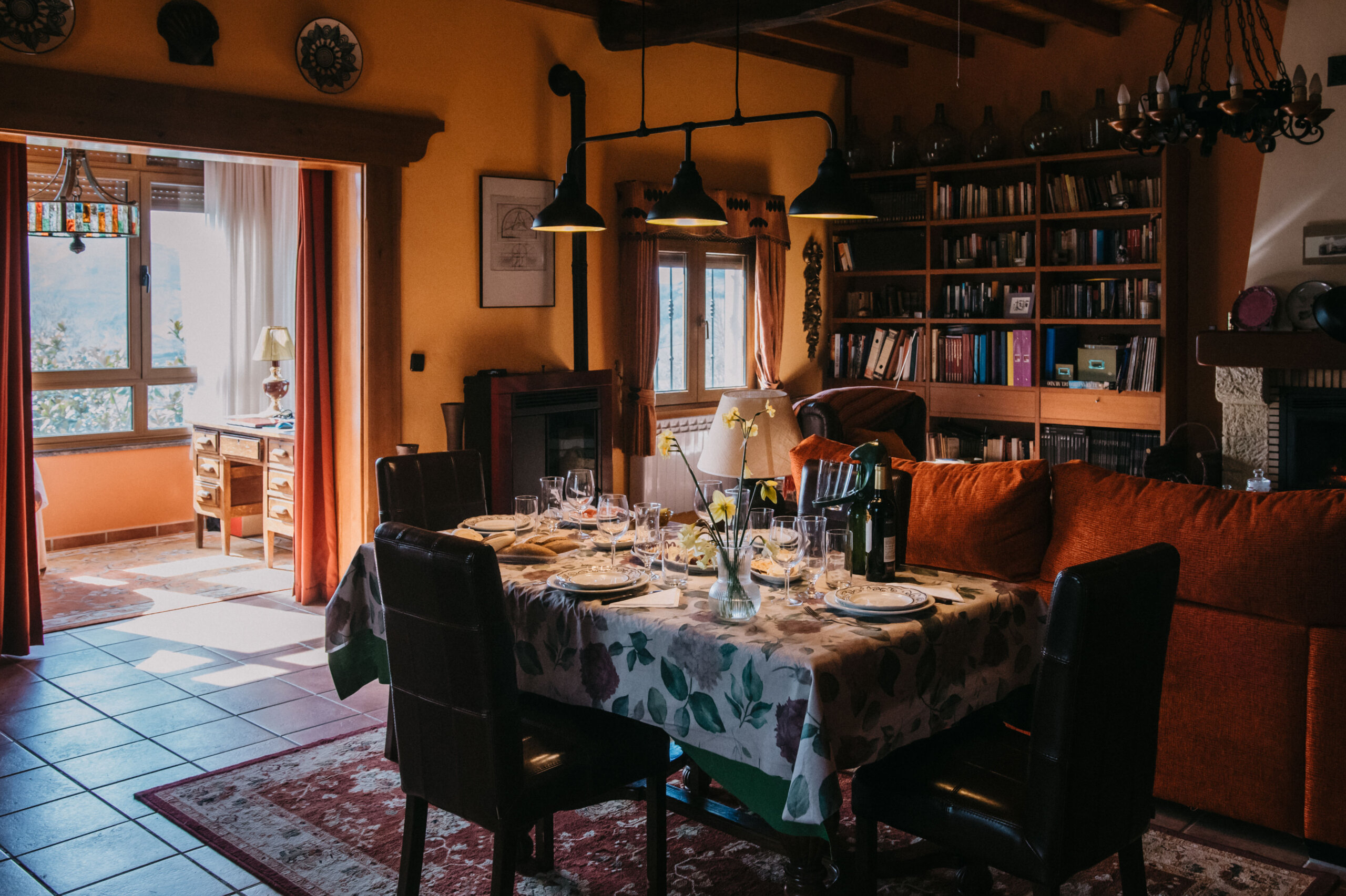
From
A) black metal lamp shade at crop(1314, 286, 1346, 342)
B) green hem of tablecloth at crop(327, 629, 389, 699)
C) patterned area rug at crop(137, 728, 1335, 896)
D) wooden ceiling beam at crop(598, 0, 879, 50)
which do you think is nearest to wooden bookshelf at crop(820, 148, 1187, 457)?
black metal lamp shade at crop(1314, 286, 1346, 342)

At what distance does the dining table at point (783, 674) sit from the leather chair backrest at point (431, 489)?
806mm

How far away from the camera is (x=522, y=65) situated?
6082mm

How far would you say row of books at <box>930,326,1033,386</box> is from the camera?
7312mm

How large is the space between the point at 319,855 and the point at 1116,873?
6.66 feet

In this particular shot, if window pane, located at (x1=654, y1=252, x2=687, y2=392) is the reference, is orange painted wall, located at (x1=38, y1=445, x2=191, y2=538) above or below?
below

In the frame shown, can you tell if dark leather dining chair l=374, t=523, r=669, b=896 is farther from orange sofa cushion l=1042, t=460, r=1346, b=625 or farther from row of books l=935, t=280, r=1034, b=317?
Result: row of books l=935, t=280, r=1034, b=317

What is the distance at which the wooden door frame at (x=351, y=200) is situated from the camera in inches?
183

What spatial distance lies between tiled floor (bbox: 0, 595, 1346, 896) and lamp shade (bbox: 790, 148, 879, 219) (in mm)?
1956

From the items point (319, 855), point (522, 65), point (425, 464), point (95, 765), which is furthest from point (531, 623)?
point (522, 65)

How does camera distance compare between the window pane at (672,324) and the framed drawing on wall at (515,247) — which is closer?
the framed drawing on wall at (515,247)

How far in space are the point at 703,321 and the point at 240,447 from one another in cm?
291

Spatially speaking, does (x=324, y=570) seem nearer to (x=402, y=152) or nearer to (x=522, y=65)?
(x=402, y=152)

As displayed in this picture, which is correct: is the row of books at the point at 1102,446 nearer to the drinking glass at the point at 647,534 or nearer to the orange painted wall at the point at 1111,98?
the orange painted wall at the point at 1111,98

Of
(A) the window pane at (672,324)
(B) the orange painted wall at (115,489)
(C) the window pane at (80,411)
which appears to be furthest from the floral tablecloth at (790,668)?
(C) the window pane at (80,411)
